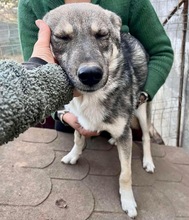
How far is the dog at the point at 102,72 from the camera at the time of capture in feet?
3.73

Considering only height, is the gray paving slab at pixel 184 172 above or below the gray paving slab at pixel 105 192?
below

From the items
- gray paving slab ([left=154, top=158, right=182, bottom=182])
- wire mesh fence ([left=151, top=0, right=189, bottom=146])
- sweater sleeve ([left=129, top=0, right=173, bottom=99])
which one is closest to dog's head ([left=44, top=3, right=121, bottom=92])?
sweater sleeve ([left=129, top=0, right=173, bottom=99])

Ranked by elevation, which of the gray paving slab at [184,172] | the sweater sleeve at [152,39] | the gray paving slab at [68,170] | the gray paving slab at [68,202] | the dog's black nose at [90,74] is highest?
the dog's black nose at [90,74]

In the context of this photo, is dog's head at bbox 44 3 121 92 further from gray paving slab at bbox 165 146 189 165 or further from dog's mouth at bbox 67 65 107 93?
gray paving slab at bbox 165 146 189 165

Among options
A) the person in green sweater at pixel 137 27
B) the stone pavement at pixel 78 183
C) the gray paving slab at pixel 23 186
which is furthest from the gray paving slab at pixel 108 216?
the person in green sweater at pixel 137 27

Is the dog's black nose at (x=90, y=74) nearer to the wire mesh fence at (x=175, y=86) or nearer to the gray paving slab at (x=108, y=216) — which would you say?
the gray paving slab at (x=108, y=216)

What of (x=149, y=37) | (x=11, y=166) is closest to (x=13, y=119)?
(x=11, y=166)

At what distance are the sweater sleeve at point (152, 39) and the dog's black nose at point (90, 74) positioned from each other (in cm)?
60

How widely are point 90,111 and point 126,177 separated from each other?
0.38m

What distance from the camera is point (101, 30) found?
4.02 ft

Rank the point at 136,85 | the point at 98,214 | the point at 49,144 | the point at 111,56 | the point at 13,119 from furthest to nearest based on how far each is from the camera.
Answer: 1. the point at 49,144
2. the point at 136,85
3. the point at 98,214
4. the point at 111,56
5. the point at 13,119

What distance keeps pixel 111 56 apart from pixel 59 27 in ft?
0.85

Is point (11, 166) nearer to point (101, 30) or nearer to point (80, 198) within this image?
point (80, 198)

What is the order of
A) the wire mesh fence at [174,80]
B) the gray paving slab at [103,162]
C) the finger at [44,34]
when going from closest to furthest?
the finger at [44,34]
the gray paving slab at [103,162]
the wire mesh fence at [174,80]
